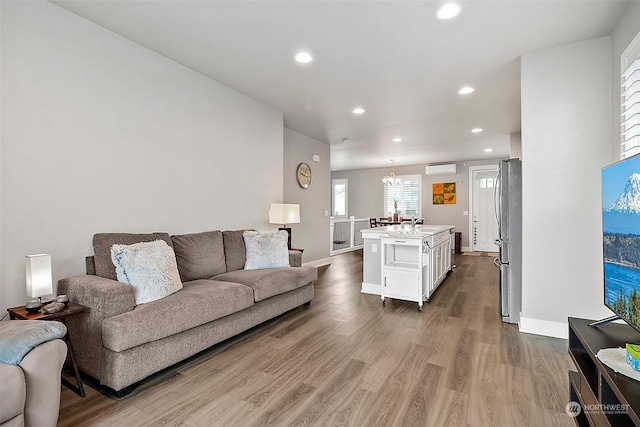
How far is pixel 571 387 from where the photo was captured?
180cm

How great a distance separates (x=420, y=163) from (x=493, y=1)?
24.6 feet

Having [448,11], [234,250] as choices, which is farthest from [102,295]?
[448,11]

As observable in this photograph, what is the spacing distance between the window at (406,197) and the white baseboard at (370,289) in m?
5.61

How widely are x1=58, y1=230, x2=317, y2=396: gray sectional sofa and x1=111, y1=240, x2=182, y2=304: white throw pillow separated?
85 millimetres

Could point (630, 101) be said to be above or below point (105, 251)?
above

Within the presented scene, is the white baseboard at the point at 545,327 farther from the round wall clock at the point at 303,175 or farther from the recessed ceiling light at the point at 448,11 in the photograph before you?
the round wall clock at the point at 303,175

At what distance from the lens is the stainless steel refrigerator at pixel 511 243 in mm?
3285

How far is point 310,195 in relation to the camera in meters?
6.34

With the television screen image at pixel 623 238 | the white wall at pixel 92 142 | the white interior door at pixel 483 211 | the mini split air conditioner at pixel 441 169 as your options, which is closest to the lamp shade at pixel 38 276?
the white wall at pixel 92 142

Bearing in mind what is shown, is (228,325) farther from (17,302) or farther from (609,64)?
(609,64)

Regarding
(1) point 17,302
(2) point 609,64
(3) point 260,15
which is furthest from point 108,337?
(2) point 609,64

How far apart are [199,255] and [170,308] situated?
100 centimetres

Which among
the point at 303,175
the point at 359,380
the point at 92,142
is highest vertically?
the point at 303,175

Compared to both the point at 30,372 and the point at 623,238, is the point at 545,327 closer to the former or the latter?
the point at 623,238
